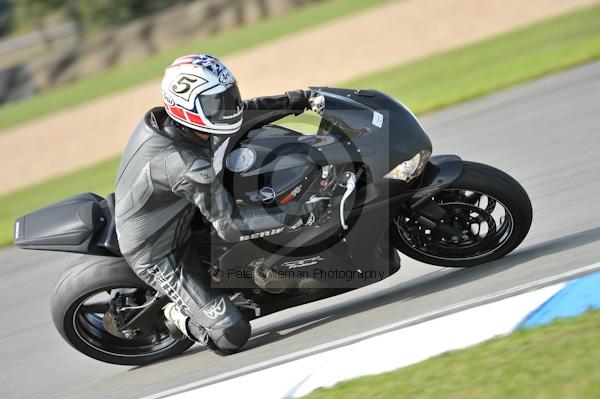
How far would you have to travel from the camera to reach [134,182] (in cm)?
493

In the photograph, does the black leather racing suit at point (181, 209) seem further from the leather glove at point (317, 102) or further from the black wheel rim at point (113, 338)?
the black wheel rim at point (113, 338)

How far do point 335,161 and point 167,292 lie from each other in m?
1.28

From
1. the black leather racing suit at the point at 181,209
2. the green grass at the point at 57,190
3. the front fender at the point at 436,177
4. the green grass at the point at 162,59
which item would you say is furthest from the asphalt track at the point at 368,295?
the green grass at the point at 162,59

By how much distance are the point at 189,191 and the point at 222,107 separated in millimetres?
493

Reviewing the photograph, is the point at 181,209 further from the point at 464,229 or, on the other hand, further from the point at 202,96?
the point at 464,229

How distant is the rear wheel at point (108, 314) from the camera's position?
17.0 ft

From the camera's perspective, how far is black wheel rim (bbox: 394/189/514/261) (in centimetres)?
509

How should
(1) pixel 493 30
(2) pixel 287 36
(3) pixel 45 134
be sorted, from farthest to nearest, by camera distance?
(2) pixel 287 36 → (3) pixel 45 134 → (1) pixel 493 30

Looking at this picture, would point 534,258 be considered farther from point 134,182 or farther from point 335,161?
point 134,182

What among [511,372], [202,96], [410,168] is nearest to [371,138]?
[410,168]

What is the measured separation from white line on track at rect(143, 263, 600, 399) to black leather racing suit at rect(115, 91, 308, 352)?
0.33 meters

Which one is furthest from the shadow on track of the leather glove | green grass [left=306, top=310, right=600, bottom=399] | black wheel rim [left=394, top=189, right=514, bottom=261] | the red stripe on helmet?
the red stripe on helmet

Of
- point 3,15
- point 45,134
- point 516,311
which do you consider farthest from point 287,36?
point 3,15

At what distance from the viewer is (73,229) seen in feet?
16.9
